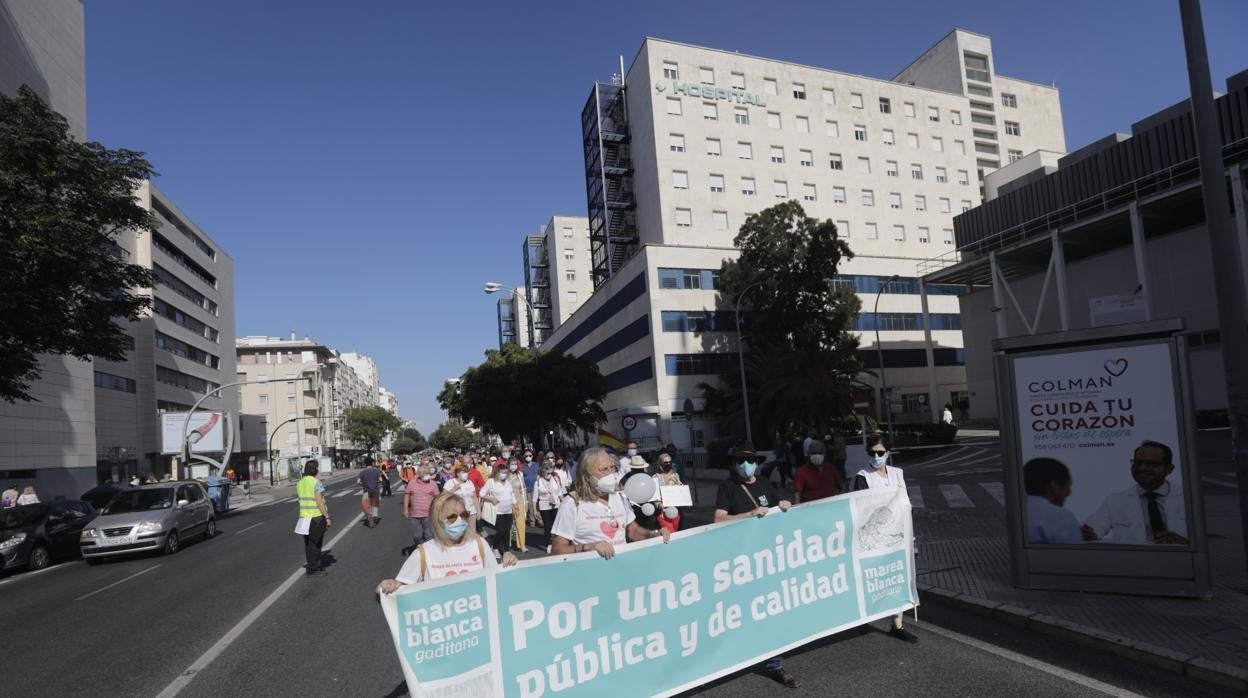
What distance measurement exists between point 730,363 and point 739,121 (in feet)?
62.2

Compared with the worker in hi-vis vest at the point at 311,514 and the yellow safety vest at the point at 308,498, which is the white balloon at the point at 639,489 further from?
the yellow safety vest at the point at 308,498

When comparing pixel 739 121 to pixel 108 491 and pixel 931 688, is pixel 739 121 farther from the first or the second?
pixel 931 688

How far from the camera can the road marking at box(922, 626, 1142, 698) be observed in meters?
4.71

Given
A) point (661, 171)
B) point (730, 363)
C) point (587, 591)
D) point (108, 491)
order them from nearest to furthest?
point (587, 591) < point (108, 491) < point (730, 363) < point (661, 171)

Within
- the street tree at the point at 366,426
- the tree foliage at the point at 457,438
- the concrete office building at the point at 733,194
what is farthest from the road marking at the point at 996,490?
the tree foliage at the point at 457,438

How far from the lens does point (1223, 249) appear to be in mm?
6410

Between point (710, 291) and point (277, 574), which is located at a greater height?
point (710, 291)

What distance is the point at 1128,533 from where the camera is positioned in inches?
271

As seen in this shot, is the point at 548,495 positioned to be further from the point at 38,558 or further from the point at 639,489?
the point at 38,558

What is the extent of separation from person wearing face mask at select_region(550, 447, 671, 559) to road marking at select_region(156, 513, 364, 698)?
10.9ft

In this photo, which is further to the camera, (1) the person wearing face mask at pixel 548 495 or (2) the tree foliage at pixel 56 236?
(2) the tree foliage at pixel 56 236

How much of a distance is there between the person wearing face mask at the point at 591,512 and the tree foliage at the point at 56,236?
642 inches

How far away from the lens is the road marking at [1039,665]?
471 centimetres

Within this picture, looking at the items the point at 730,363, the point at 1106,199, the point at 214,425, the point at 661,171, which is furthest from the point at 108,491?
the point at 1106,199
